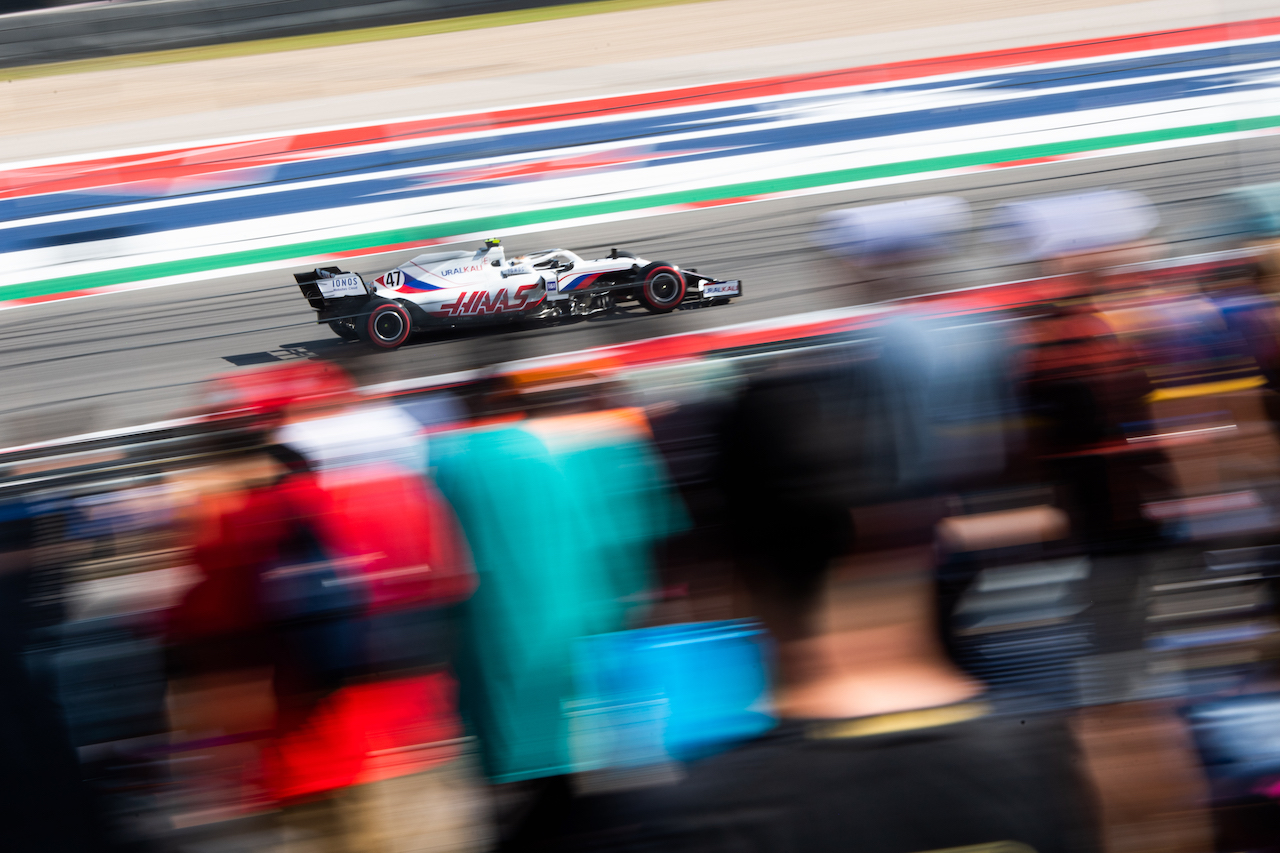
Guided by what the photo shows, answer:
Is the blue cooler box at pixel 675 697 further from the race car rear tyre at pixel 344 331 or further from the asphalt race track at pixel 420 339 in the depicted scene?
the race car rear tyre at pixel 344 331

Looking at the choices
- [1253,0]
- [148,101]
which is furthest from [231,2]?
[1253,0]

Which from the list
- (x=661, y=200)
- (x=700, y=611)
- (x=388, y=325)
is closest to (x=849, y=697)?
(x=700, y=611)

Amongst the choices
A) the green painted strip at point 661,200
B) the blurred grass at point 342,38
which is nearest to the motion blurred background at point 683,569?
the green painted strip at point 661,200

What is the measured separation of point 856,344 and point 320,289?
15.2ft

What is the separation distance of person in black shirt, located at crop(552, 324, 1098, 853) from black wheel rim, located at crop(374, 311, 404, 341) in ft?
14.6


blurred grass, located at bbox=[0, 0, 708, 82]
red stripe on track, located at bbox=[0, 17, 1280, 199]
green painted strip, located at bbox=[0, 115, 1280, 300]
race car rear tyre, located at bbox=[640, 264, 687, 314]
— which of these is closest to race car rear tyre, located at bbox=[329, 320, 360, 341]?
green painted strip, located at bbox=[0, 115, 1280, 300]

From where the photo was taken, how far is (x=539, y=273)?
5.95m

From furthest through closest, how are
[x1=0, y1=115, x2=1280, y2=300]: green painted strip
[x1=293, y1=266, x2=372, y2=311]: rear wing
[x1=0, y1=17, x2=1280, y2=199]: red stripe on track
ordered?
[x1=0, y1=17, x2=1280, y2=199]: red stripe on track < [x1=0, y1=115, x2=1280, y2=300]: green painted strip < [x1=293, y1=266, x2=372, y2=311]: rear wing

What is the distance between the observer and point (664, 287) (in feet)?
19.9

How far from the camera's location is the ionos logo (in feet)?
19.5

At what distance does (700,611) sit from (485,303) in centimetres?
434

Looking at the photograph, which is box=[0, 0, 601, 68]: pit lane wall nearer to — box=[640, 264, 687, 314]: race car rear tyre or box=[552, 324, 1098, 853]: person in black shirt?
box=[640, 264, 687, 314]: race car rear tyre

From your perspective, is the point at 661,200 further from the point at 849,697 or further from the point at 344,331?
the point at 849,697

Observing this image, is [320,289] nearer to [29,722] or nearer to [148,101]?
[148,101]
